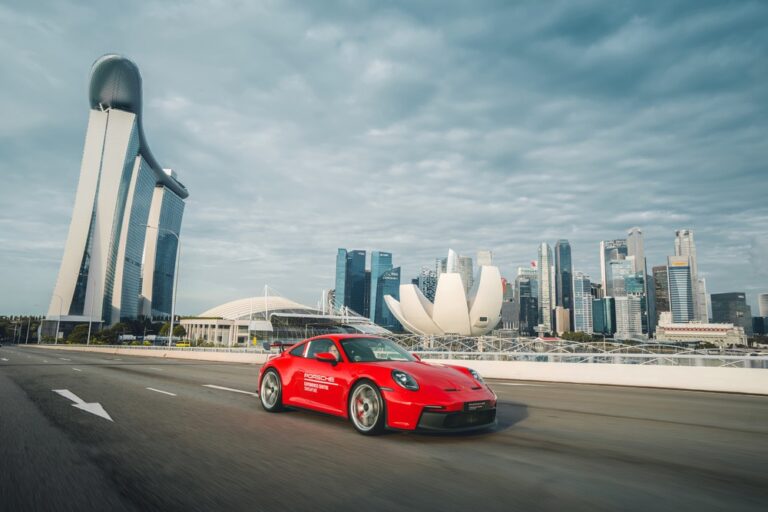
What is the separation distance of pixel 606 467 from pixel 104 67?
7325 inches

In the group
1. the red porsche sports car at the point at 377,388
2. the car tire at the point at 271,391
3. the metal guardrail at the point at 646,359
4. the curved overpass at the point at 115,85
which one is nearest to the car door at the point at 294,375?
the red porsche sports car at the point at 377,388

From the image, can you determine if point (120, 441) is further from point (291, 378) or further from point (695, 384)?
point (695, 384)

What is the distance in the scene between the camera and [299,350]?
7.75m

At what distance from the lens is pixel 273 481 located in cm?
390

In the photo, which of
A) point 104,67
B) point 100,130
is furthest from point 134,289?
point 104,67

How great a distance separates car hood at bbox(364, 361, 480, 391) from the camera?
5738 mm

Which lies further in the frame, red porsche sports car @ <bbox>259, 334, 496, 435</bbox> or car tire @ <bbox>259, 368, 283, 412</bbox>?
car tire @ <bbox>259, 368, 283, 412</bbox>

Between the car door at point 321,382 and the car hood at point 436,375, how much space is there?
0.65 meters

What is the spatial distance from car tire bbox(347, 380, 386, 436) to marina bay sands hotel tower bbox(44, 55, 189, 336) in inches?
5597

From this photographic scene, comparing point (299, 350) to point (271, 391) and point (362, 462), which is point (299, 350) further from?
point (362, 462)

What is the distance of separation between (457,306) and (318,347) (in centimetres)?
4869

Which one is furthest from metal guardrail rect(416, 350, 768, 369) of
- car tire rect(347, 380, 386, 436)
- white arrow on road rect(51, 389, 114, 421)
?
white arrow on road rect(51, 389, 114, 421)

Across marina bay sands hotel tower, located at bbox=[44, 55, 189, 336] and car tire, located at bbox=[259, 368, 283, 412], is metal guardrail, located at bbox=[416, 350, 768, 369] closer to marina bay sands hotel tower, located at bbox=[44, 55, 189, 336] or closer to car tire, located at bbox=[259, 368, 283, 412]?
car tire, located at bbox=[259, 368, 283, 412]

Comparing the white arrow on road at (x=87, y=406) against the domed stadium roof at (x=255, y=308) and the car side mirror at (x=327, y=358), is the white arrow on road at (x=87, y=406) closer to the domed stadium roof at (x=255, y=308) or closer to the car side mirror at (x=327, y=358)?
the car side mirror at (x=327, y=358)
